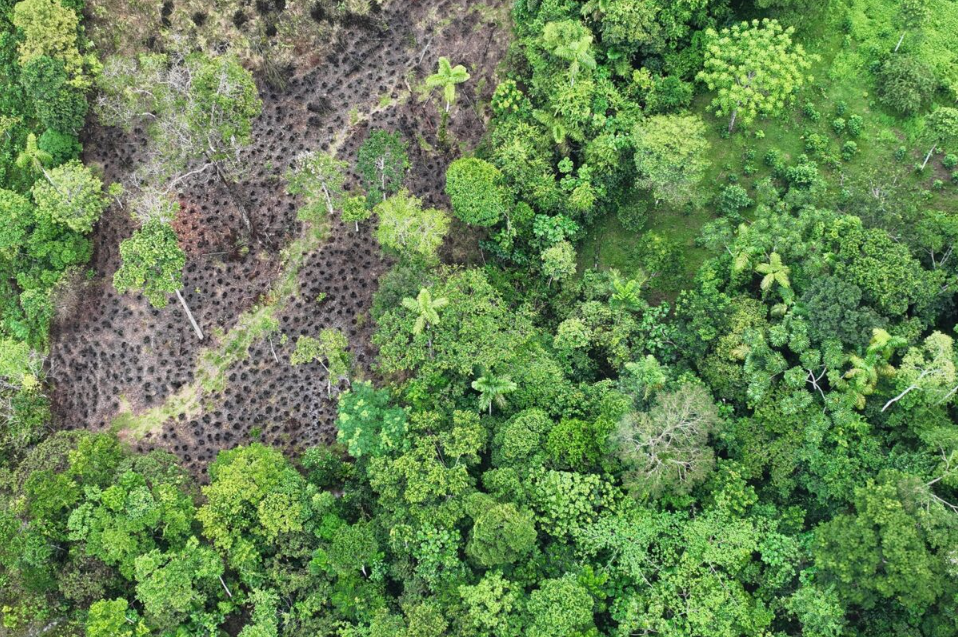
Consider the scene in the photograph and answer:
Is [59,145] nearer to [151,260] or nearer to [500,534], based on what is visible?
[151,260]

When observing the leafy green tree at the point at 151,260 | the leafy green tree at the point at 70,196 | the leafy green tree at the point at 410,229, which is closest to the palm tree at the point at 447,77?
the leafy green tree at the point at 410,229

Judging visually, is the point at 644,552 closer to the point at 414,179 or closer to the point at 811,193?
the point at 811,193

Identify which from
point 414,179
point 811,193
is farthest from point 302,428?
point 811,193

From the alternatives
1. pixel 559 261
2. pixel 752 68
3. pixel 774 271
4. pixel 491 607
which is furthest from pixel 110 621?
pixel 752 68

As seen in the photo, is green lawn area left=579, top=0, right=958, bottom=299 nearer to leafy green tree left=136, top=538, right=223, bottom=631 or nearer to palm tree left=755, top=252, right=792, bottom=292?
palm tree left=755, top=252, right=792, bottom=292

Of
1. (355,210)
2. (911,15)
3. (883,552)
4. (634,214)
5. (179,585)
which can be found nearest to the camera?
(883,552)

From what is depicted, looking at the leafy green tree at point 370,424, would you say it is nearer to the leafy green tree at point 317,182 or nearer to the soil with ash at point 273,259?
the soil with ash at point 273,259
